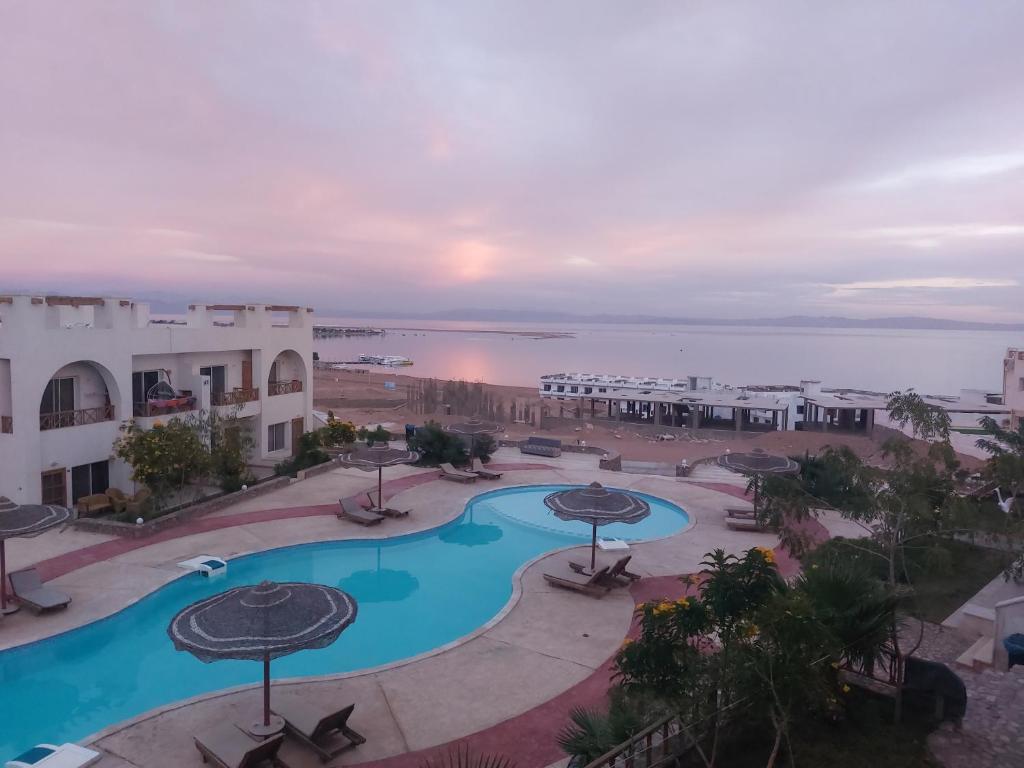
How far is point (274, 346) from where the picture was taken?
25.1 meters

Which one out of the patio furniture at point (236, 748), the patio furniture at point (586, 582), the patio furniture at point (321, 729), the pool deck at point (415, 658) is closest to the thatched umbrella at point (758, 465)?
the pool deck at point (415, 658)

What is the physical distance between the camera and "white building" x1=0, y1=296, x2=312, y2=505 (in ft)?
53.7

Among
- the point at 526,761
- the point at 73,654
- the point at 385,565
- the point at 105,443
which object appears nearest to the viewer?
the point at 526,761

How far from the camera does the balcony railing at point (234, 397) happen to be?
22.5m

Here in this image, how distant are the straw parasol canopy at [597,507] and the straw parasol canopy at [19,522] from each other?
8.70m

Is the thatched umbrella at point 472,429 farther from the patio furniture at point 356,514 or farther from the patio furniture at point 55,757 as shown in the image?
the patio furniture at point 55,757

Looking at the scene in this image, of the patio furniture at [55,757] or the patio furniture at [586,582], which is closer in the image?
the patio furniture at [55,757]

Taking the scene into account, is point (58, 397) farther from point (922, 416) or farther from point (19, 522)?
point (922, 416)

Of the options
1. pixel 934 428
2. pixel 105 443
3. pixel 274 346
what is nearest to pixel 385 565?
pixel 105 443

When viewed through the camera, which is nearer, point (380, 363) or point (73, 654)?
point (73, 654)

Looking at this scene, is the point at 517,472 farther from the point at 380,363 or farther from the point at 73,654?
the point at 380,363

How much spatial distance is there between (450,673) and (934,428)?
24.6ft

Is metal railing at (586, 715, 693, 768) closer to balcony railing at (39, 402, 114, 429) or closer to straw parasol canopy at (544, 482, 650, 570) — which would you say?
straw parasol canopy at (544, 482, 650, 570)

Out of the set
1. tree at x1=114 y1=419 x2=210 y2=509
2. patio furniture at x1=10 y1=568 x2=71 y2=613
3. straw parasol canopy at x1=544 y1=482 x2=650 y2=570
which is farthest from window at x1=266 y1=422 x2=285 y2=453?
straw parasol canopy at x1=544 y1=482 x2=650 y2=570
